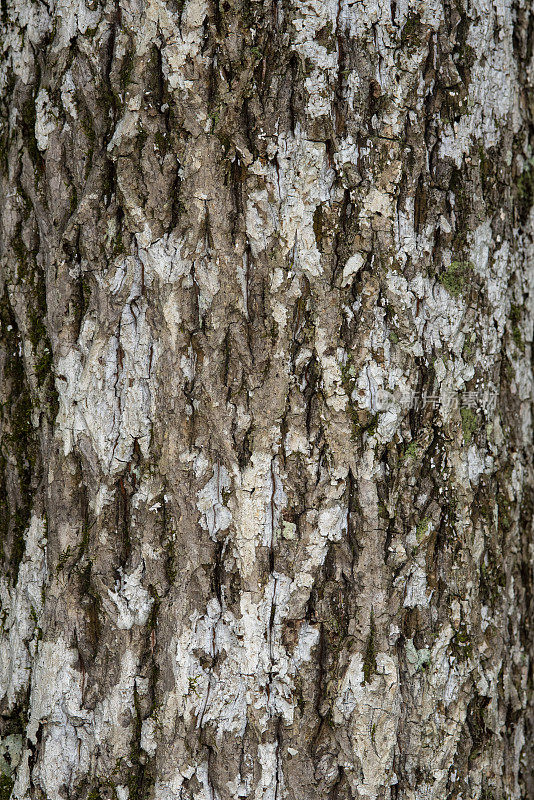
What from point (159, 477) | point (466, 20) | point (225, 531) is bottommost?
point (225, 531)

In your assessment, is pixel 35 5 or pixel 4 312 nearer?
pixel 35 5

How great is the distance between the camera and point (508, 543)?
5.86ft

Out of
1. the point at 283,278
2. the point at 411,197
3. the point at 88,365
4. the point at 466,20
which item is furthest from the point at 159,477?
the point at 466,20

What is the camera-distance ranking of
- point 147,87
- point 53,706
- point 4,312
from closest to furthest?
point 147,87 < point 53,706 < point 4,312

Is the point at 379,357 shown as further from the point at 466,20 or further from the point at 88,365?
the point at 466,20

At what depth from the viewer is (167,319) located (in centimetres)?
150

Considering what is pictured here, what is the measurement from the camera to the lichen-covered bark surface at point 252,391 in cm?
148

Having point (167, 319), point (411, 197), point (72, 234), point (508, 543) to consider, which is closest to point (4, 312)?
point (72, 234)

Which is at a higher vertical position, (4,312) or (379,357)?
(4,312)

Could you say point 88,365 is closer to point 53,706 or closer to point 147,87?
point 147,87

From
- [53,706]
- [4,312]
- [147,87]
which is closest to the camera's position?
[147,87]

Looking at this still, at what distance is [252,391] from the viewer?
1499 mm

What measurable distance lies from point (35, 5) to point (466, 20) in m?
1.06

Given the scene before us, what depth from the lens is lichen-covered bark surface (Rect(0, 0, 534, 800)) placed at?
148 cm
